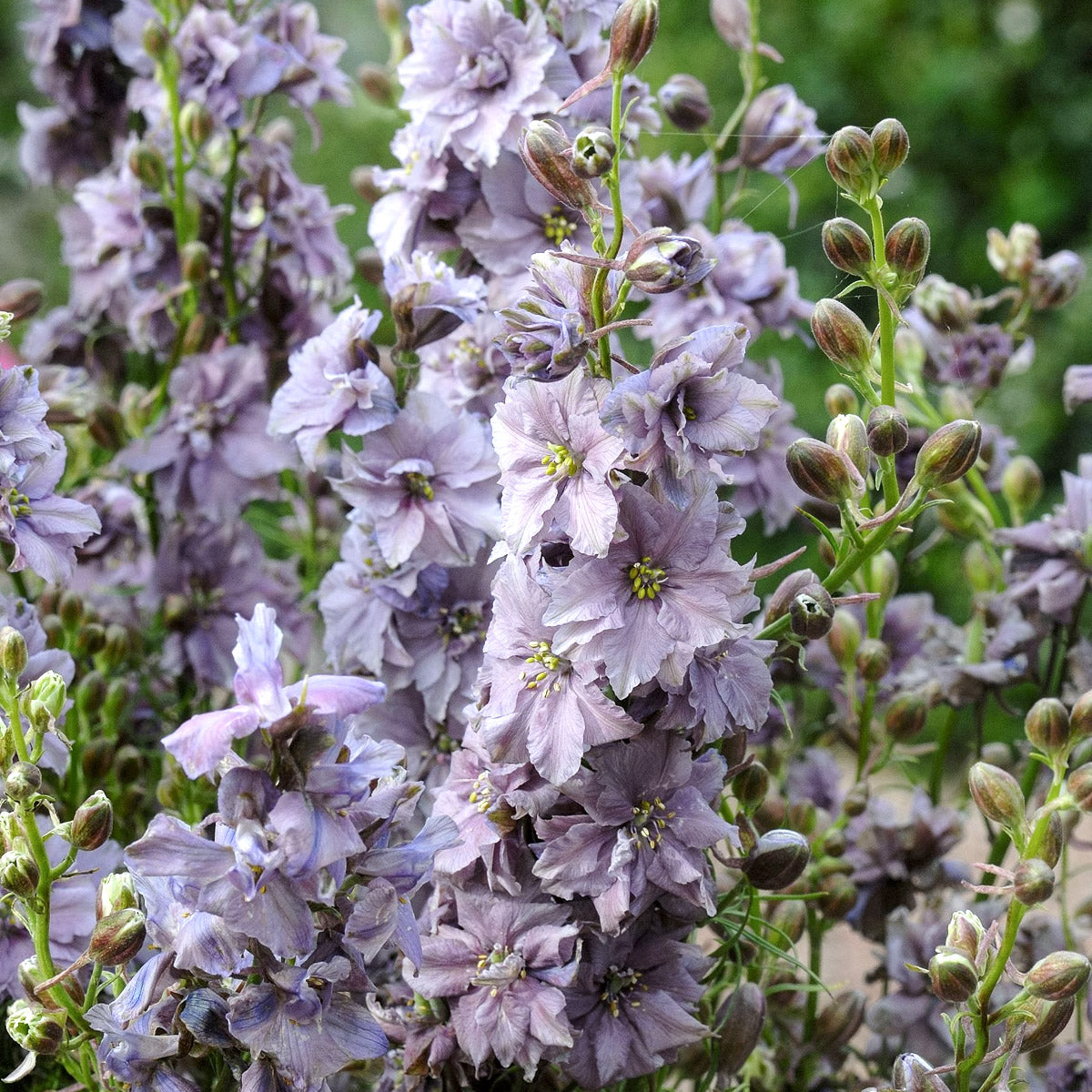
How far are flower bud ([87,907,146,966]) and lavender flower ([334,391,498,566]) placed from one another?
0.64ft

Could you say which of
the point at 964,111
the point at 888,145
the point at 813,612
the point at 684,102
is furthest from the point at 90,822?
the point at 964,111

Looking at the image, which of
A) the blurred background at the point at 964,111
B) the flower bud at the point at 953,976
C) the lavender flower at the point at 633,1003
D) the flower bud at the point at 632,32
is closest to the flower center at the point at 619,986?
the lavender flower at the point at 633,1003

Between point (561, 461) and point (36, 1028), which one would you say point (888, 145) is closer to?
point (561, 461)

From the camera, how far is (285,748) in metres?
0.41

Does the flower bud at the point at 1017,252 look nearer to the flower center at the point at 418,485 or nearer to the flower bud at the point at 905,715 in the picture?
the flower bud at the point at 905,715

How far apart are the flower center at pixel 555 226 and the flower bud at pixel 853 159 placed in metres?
0.17

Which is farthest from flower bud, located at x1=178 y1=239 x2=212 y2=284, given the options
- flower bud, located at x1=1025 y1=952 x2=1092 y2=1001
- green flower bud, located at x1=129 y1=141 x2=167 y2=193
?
flower bud, located at x1=1025 y1=952 x2=1092 y2=1001

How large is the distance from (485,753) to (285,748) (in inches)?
4.3

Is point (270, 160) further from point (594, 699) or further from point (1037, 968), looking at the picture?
point (1037, 968)

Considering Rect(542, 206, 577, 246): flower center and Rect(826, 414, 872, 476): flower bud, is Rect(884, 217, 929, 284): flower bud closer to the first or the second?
Rect(826, 414, 872, 476): flower bud

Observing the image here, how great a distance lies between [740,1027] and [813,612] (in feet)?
0.58

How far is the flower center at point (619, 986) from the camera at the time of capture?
504 millimetres

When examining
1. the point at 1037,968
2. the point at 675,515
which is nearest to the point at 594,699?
the point at 675,515

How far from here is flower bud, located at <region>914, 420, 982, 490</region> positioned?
473 mm
